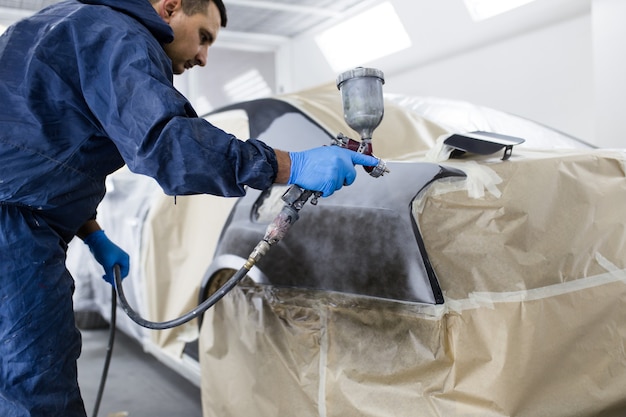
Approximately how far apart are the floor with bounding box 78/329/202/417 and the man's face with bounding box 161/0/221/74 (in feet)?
5.66

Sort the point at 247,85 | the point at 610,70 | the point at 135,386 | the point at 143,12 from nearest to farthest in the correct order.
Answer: the point at 143,12, the point at 135,386, the point at 610,70, the point at 247,85

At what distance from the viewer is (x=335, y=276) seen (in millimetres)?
1629

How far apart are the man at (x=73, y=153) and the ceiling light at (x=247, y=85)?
7.16m

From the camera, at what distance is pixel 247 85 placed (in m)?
8.74

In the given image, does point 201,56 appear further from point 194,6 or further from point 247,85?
point 247,85

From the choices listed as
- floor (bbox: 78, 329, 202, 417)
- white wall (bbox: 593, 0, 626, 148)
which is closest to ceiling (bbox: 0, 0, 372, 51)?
white wall (bbox: 593, 0, 626, 148)

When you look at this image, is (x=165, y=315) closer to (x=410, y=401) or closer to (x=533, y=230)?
(x=410, y=401)

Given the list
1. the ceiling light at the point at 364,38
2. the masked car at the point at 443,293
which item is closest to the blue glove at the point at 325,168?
the masked car at the point at 443,293

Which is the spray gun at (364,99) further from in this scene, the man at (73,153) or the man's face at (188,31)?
the man's face at (188,31)

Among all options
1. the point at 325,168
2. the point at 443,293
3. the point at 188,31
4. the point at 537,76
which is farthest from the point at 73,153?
the point at 537,76

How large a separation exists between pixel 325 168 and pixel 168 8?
675 mm

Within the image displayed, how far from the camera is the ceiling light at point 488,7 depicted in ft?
16.3

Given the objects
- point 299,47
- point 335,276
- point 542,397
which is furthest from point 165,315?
point 299,47

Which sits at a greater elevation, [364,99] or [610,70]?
[364,99]
